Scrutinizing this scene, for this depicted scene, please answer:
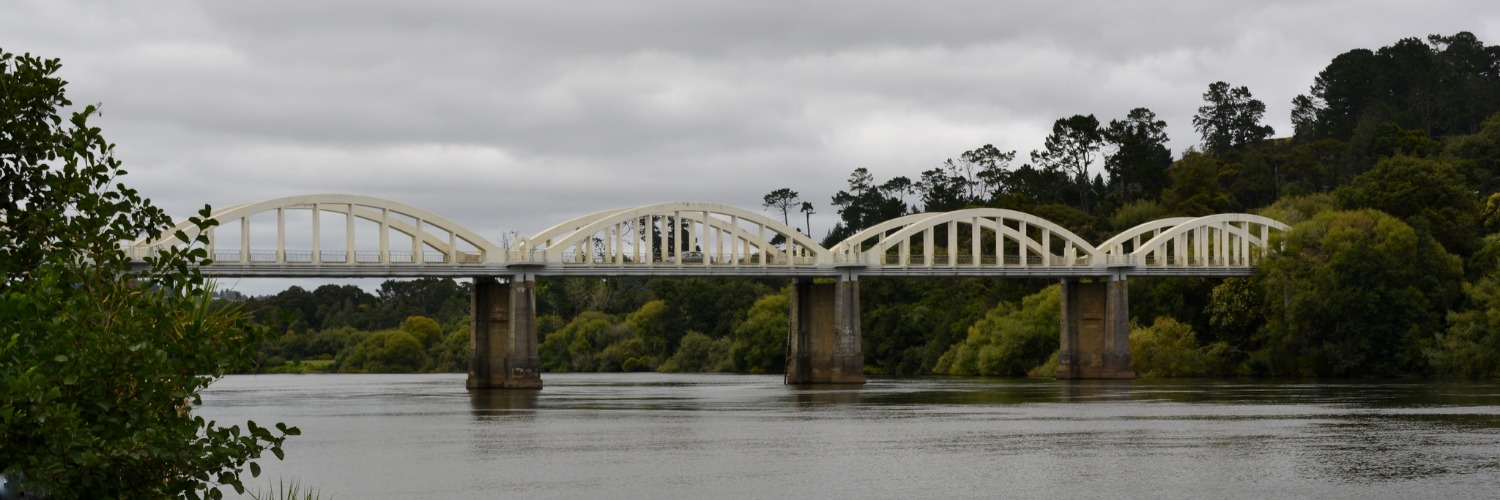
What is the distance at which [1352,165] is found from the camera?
14188cm

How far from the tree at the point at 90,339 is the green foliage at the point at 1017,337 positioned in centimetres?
10585

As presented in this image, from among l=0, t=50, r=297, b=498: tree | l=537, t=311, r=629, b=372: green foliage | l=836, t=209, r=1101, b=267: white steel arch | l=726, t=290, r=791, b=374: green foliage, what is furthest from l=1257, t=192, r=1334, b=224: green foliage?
l=0, t=50, r=297, b=498: tree

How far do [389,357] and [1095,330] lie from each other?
3367 inches

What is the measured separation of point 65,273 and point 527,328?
78408 mm

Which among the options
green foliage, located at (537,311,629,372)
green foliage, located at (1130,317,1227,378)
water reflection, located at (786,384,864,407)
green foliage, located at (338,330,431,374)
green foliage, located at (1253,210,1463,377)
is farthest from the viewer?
green foliage, located at (338,330,431,374)

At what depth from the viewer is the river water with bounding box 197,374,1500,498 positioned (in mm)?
31906

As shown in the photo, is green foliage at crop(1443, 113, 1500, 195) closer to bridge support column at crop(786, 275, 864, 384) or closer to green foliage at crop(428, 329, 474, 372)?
bridge support column at crop(786, 275, 864, 384)

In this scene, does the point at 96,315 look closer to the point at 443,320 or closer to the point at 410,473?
the point at 410,473

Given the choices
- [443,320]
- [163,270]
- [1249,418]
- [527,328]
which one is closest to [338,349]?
[443,320]

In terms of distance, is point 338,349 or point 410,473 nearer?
point 410,473

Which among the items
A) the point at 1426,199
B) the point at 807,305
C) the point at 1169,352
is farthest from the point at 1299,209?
the point at 807,305

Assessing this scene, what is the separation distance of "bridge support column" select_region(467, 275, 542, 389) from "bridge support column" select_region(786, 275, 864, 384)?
1898cm

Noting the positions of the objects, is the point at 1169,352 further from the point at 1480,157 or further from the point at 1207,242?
the point at 1480,157

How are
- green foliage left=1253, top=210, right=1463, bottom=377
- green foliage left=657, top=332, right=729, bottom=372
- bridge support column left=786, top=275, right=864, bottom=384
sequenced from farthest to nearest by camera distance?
1. green foliage left=657, top=332, right=729, bottom=372
2. bridge support column left=786, top=275, right=864, bottom=384
3. green foliage left=1253, top=210, right=1463, bottom=377
